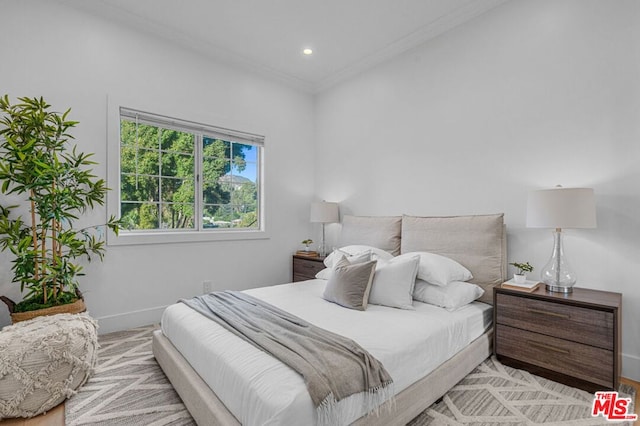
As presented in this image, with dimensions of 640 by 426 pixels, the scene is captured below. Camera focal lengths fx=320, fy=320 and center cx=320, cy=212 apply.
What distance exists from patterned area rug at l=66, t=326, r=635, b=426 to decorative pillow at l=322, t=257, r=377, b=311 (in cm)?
77

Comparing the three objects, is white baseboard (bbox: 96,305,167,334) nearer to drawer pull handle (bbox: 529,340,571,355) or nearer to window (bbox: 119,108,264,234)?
window (bbox: 119,108,264,234)

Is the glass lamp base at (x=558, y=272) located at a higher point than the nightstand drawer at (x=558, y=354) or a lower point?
higher

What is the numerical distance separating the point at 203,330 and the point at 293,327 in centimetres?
54

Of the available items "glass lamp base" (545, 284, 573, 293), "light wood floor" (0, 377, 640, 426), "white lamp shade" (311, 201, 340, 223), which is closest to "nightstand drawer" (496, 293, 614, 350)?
"glass lamp base" (545, 284, 573, 293)

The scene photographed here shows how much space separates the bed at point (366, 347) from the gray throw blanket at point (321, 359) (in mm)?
51

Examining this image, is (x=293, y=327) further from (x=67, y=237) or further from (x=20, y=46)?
(x=20, y=46)

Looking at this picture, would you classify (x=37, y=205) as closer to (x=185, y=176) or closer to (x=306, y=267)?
(x=185, y=176)

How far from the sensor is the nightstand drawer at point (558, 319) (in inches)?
76.1

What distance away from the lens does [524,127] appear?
2680 mm

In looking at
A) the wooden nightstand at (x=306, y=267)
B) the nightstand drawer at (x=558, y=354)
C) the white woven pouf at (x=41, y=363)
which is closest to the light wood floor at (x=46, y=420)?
the white woven pouf at (x=41, y=363)

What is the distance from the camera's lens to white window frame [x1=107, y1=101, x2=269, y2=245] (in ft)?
9.98

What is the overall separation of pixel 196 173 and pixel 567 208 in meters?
3.49

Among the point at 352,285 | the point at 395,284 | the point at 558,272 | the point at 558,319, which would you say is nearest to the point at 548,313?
the point at 558,319

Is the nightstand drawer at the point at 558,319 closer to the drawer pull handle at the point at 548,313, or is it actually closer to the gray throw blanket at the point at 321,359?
the drawer pull handle at the point at 548,313
